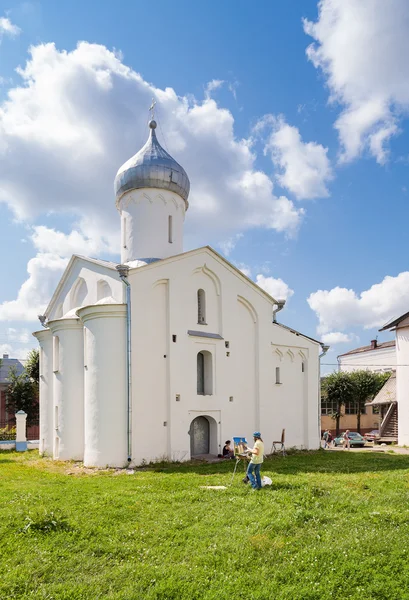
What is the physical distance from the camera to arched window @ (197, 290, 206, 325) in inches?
736

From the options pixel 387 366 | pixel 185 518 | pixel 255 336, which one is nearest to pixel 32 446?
pixel 255 336

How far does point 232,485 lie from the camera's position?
11.4 m

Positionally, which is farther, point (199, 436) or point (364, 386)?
point (364, 386)

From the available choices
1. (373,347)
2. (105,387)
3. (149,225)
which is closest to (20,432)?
(105,387)

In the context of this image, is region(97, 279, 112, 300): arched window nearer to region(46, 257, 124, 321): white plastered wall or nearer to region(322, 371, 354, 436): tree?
region(46, 257, 124, 321): white plastered wall

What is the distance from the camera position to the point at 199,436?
18.2 m

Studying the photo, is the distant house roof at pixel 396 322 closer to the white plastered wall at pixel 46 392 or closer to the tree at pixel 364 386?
the tree at pixel 364 386

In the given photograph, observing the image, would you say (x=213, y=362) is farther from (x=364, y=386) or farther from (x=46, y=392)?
(x=364, y=386)

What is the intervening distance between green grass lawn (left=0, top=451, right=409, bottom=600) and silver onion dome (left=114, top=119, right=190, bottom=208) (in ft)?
41.1

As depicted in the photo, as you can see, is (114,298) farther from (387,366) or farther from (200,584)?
(387,366)

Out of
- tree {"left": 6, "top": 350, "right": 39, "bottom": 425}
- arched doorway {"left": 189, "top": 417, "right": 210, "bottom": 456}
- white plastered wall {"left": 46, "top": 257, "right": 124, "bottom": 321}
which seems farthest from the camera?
tree {"left": 6, "top": 350, "right": 39, "bottom": 425}

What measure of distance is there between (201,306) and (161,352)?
2850 millimetres

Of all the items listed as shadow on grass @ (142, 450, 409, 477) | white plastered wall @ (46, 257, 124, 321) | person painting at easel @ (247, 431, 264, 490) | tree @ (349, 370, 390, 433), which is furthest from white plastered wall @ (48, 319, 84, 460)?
tree @ (349, 370, 390, 433)

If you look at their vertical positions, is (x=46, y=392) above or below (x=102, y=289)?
below
